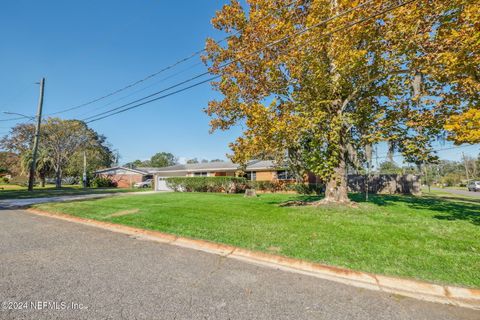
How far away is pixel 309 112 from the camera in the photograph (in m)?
9.07

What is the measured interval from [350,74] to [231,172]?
2041 centimetres

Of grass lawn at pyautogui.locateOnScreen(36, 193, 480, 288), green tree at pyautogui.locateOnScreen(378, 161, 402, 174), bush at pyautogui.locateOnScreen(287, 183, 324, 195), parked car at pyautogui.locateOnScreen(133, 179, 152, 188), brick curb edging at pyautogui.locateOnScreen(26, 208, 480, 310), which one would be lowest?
brick curb edging at pyautogui.locateOnScreen(26, 208, 480, 310)

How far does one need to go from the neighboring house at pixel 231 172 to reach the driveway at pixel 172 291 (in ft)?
53.7

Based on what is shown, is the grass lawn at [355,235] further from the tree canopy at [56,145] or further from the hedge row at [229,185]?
the tree canopy at [56,145]

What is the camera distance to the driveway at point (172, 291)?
2.75 m

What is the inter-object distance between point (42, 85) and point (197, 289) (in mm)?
27713

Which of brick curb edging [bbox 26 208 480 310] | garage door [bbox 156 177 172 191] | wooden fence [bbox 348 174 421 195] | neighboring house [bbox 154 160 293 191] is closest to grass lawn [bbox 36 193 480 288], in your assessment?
brick curb edging [bbox 26 208 480 310]

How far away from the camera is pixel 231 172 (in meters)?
28.0

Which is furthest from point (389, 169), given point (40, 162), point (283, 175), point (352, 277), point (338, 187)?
point (40, 162)

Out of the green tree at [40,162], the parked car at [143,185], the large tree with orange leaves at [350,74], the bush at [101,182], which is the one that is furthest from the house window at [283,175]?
the green tree at [40,162]

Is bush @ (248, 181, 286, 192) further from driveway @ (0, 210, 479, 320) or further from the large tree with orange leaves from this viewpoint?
driveway @ (0, 210, 479, 320)

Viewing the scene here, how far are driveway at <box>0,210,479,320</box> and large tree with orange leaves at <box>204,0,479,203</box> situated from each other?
19.5 feet

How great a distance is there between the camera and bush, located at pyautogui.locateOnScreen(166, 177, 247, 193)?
2233 centimetres

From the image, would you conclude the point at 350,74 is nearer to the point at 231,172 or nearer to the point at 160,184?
the point at 231,172
